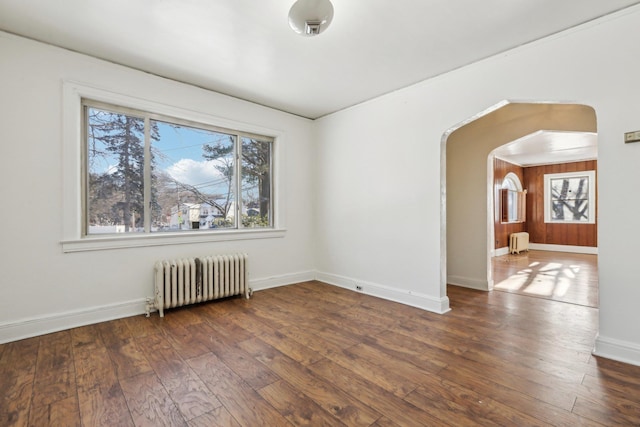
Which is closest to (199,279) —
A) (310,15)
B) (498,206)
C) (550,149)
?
(310,15)

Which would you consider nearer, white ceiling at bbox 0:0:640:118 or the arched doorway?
white ceiling at bbox 0:0:640:118

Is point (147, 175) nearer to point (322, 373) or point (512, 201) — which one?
point (322, 373)

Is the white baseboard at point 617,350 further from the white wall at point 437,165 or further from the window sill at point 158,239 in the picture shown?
the window sill at point 158,239

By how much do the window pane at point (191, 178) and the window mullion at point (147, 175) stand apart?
50mm

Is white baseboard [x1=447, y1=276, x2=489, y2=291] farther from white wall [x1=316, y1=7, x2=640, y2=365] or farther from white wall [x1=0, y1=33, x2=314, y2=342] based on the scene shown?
white wall [x1=0, y1=33, x2=314, y2=342]

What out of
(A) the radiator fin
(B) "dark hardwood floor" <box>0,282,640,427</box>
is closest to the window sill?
(A) the radiator fin

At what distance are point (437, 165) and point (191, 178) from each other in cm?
307

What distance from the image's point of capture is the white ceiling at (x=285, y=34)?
85.4 inches

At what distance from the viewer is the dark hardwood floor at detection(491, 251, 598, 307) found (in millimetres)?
3861

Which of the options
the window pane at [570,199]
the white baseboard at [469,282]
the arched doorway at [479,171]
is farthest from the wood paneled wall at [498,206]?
the white baseboard at [469,282]

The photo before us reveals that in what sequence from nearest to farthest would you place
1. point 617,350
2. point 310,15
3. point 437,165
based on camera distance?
1. point 310,15
2. point 617,350
3. point 437,165

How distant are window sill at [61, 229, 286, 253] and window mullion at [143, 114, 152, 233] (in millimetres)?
171

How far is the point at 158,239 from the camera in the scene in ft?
10.9

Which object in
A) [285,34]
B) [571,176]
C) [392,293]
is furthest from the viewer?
[571,176]
